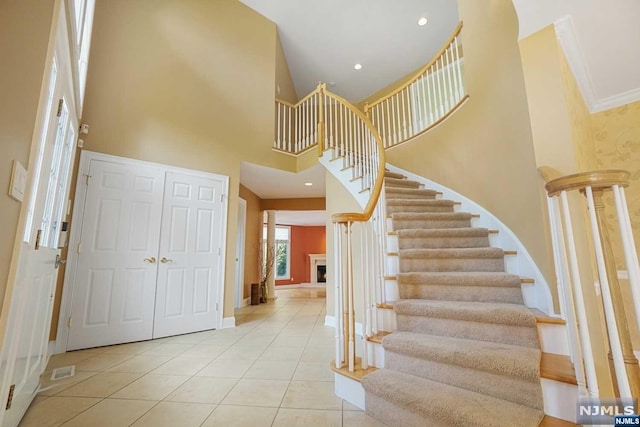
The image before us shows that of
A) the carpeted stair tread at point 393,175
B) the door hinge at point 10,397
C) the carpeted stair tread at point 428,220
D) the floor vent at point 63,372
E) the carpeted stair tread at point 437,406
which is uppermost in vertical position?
the carpeted stair tread at point 393,175

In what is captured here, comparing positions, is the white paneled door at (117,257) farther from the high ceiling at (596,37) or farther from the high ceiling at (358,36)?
the high ceiling at (596,37)

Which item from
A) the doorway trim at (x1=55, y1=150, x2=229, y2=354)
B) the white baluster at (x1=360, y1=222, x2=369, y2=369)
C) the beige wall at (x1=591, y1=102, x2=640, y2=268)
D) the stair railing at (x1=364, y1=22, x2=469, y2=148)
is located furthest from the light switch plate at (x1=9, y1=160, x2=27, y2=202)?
the stair railing at (x1=364, y1=22, x2=469, y2=148)

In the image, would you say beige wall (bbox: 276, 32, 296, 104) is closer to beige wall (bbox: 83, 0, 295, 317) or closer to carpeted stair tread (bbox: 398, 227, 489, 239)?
beige wall (bbox: 83, 0, 295, 317)

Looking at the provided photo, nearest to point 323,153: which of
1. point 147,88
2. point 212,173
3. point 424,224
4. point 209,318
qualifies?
point 212,173

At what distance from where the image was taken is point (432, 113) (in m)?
4.13

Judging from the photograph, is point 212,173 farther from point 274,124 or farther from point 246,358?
point 246,358

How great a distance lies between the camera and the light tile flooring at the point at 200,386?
1572mm

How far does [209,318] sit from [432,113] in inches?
174

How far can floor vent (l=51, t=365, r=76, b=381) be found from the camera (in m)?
2.11

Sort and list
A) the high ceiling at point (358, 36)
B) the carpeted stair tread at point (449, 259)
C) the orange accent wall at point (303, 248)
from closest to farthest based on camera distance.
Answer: the carpeted stair tread at point (449, 259)
the high ceiling at point (358, 36)
the orange accent wall at point (303, 248)

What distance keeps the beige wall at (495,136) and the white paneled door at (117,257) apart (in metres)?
3.83

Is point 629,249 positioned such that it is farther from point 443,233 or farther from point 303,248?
point 303,248

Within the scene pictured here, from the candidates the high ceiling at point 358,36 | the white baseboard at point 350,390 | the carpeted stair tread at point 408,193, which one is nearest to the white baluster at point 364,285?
Answer: the white baseboard at point 350,390

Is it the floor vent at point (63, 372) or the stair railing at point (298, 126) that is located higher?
the stair railing at point (298, 126)
